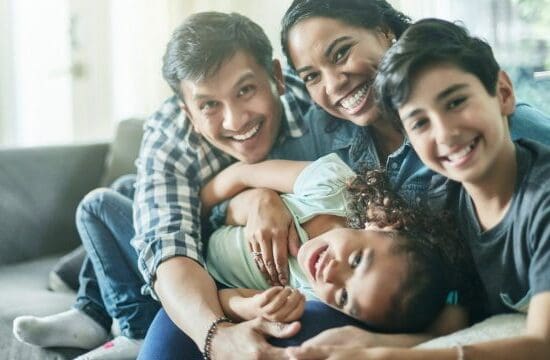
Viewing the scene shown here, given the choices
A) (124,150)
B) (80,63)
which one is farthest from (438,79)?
(80,63)

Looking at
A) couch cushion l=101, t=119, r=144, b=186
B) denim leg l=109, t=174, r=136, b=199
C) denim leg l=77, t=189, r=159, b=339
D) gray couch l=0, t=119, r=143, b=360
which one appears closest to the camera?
denim leg l=77, t=189, r=159, b=339

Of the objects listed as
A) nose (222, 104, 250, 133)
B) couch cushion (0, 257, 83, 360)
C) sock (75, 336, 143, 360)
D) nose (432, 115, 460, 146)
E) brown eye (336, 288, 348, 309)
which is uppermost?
nose (432, 115, 460, 146)

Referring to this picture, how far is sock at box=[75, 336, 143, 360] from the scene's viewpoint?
45.3 inches

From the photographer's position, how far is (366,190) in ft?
3.00

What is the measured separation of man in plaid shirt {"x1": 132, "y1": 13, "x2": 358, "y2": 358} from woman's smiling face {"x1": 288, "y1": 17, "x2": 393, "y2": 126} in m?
0.11

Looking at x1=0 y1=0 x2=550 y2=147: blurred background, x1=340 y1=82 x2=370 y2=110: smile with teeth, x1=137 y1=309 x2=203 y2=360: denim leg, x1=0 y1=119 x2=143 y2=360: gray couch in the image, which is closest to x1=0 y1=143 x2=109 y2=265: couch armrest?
x1=0 y1=119 x2=143 y2=360: gray couch

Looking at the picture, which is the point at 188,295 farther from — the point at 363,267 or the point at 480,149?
the point at 480,149

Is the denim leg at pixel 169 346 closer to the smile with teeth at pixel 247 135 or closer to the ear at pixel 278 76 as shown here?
the smile with teeth at pixel 247 135

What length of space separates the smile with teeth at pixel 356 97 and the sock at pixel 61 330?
701 mm

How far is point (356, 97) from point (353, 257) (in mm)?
272

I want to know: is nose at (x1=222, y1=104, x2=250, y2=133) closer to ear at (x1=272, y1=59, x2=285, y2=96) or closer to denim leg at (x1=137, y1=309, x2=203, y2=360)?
ear at (x1=272, y1=59, x2=285, y2=96)

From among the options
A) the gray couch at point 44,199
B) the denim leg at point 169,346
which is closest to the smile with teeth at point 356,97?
the denim leg at point 169,346

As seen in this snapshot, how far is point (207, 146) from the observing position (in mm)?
1180

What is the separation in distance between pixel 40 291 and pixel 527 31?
1162 mm
